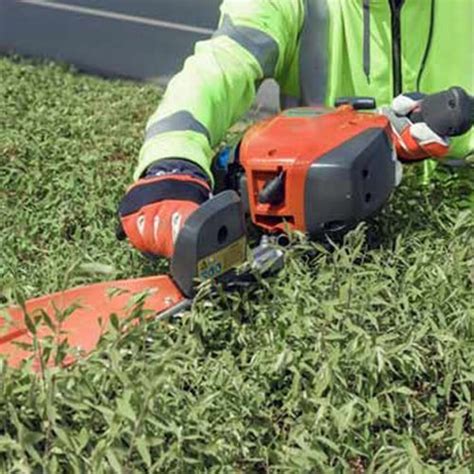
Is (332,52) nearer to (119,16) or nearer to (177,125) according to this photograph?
(177,125)

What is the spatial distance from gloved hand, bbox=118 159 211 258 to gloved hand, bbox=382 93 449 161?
557mm

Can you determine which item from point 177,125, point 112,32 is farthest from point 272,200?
point 112,32

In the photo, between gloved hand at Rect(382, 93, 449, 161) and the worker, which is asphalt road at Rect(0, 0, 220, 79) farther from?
gloved hand at Rect(382, 93, 449, 161)

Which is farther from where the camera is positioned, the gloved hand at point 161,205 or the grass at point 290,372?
the gloved hand at point 161,205

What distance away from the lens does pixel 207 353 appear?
Result: 2008mm

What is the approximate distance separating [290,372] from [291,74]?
1.03 metres

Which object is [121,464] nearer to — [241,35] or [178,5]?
[241,35]

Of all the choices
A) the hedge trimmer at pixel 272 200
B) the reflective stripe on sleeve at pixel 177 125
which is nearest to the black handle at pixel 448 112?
the hedge trimmer at pixel 272 200

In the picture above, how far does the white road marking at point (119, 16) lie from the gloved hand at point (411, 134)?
9.16 ft

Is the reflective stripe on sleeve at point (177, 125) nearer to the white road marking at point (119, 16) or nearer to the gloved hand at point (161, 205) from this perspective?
the gloved hand at point (161, 205)

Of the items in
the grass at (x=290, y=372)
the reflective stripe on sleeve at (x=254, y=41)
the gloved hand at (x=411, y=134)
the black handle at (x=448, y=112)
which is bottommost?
the grass at (x=290, y=372)

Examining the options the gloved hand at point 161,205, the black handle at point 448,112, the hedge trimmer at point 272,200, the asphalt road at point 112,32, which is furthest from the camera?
the asphalt road at point 112,32

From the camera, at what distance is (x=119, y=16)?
556 cm

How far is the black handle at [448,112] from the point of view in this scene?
2.44m
